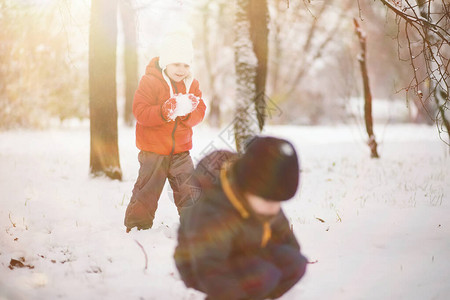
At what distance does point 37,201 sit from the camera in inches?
181

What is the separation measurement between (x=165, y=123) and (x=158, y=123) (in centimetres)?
11

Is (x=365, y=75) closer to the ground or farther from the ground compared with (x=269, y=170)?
farther from the ground

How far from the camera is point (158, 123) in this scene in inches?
133

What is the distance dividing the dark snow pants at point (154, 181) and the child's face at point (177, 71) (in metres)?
0.74

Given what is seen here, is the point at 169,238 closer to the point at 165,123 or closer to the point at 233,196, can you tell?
the point at 165,123

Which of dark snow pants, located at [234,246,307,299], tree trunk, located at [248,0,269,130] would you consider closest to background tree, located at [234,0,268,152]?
tree trunk, located at [248,0,269,130]

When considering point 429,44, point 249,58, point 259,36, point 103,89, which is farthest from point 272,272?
point 259,36

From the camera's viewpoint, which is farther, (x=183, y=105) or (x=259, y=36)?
(x=259, y=36)

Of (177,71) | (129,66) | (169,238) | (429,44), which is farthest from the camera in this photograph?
(129,66)

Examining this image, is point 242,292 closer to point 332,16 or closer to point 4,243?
point 4,243

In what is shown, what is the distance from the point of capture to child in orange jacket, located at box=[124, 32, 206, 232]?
131 inches

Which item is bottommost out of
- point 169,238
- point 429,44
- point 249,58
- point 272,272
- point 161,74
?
point 169,238

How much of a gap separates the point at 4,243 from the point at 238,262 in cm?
256

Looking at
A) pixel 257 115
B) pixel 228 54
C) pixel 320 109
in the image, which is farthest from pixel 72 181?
pixel 320 109
